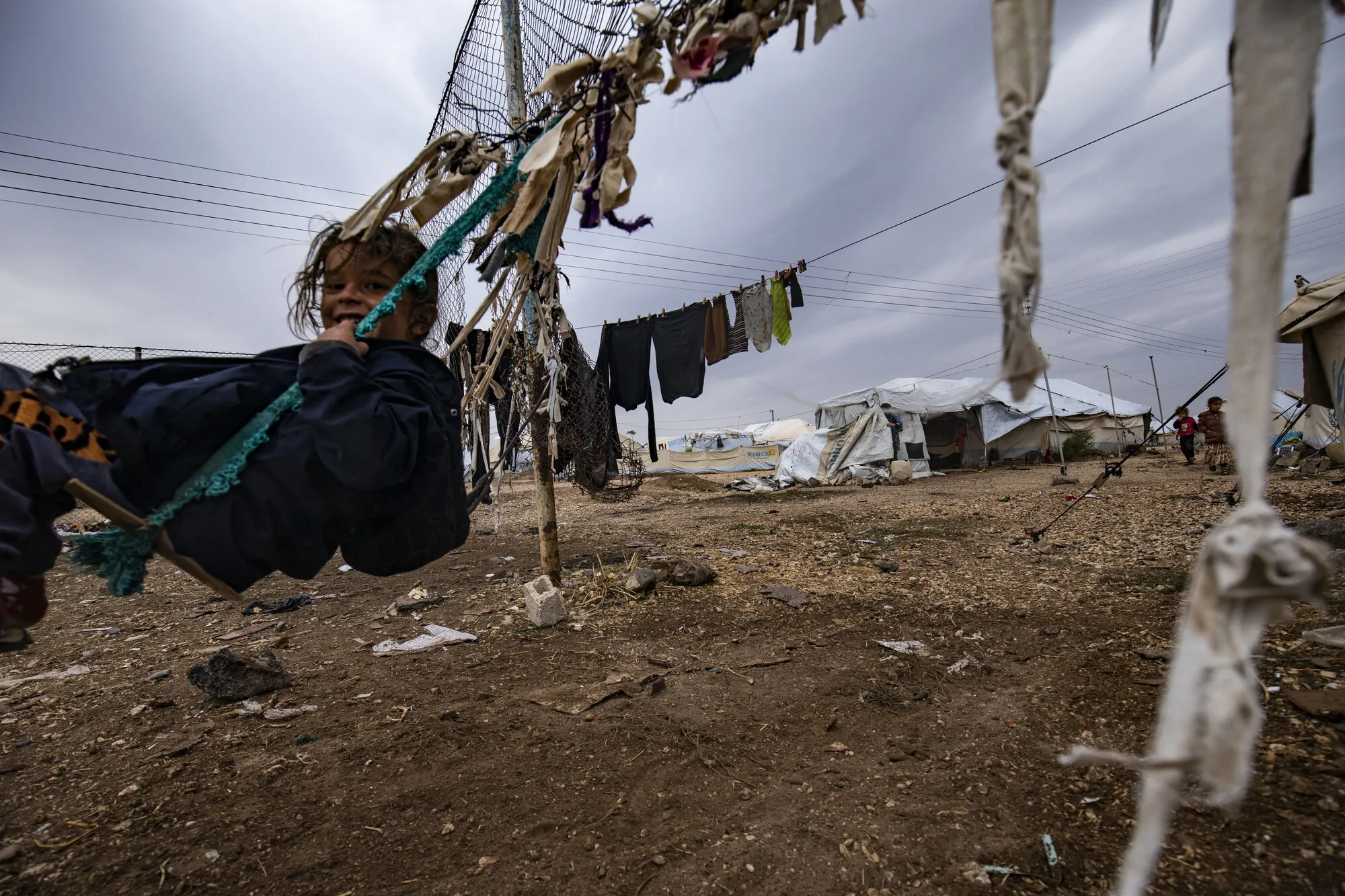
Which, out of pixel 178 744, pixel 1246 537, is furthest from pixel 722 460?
pixel 1246 537

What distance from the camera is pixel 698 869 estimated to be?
1863 mm

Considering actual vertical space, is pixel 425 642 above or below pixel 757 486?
below

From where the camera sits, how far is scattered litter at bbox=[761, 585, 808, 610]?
182 inches

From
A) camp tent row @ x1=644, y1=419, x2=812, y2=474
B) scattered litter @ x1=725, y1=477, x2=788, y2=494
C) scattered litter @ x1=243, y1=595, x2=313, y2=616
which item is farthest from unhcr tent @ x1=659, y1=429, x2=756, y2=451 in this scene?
scattered litter @ x1=243, y1=595, x2=313, y2=616

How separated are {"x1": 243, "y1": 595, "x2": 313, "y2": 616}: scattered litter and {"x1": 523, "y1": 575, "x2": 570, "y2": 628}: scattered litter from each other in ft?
7.64

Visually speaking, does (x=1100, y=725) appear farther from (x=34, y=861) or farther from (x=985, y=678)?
(x=34, y=861)

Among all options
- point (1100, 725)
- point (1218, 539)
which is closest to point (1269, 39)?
point (1218, 539)

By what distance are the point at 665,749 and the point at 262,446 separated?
6.66 ft

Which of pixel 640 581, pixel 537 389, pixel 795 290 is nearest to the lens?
pixel 537 389

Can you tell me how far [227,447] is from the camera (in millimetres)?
1311

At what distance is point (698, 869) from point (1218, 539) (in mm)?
1830

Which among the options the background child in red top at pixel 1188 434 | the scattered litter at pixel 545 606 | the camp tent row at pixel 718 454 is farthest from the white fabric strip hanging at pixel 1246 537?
the camp tent row at pixel 718 454

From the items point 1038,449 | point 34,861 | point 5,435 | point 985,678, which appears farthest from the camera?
point 1038,449

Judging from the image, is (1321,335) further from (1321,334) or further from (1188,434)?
(1188,434)
